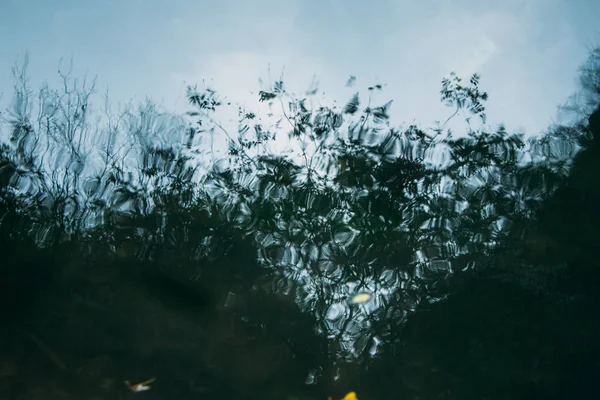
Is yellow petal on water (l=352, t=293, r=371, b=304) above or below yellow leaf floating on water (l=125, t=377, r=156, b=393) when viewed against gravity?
above

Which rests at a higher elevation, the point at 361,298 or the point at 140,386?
the point at 361,298

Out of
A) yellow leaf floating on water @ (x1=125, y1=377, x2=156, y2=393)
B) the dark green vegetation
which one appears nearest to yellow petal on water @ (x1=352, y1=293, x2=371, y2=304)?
the dark green vegetation

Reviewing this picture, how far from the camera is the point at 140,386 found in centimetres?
755

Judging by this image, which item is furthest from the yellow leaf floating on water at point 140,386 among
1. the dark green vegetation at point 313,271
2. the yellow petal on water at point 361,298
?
the yellow petal on water at point 361,298

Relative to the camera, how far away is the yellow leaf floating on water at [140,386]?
7557 mm

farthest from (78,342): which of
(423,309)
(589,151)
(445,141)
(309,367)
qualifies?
(589,151)

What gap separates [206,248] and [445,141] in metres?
4.93

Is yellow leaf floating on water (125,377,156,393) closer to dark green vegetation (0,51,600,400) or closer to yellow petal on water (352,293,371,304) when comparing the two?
dark green vegetation (0,51,600,400)

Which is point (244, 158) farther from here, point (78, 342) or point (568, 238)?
point (568, 238)

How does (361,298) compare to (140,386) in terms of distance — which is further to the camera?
(361,298)

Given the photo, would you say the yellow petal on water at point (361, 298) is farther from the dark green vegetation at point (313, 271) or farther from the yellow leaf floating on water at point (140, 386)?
the yellow leaf floating on water at point (140, 386)

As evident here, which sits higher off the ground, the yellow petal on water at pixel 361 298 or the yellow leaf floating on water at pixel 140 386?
the yellow petal on water at pixel 361 298

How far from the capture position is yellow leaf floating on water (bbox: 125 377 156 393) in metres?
7.56

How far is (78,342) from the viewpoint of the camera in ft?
26.3
